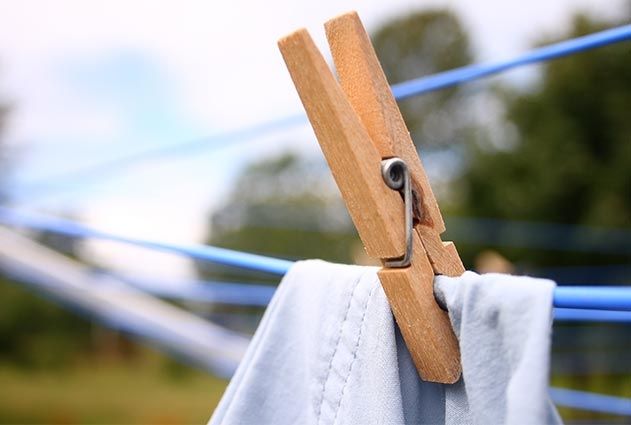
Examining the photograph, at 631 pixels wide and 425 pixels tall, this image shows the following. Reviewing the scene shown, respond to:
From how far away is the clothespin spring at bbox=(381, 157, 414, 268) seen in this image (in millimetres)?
373

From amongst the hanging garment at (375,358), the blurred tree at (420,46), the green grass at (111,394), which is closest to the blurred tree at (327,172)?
the blurred tree at (420,46)

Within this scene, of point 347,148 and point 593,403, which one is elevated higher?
point 593,403

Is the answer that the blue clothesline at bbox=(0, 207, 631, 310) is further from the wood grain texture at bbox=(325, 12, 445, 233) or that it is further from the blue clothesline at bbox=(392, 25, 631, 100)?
the blue clothesline at bbox=(392, 25, 631, 100)

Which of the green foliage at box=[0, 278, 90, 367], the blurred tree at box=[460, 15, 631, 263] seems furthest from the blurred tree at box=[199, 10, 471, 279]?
the blurred tree at box=[460, 15, 631, 263]

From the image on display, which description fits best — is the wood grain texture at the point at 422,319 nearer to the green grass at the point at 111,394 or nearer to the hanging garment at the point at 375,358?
the hanging garment at the point at 375,358

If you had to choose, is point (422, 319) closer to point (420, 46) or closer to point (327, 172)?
point (327, 172)

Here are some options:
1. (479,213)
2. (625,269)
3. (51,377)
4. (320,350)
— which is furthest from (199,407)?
(320,350)

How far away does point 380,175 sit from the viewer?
0.37 m

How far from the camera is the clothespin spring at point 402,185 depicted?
0.37 m

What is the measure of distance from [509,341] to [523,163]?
18.4 feet

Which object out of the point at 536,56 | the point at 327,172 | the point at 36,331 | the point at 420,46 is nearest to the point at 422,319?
the point at 536,56

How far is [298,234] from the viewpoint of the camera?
613 cm

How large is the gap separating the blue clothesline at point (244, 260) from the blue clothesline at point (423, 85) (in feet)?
0.99

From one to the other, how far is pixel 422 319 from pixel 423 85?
0.61m
